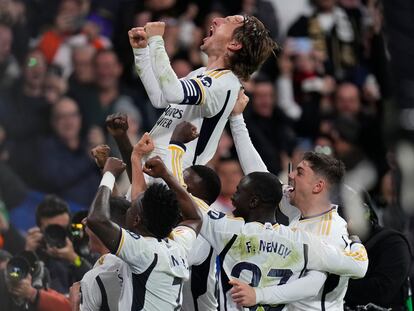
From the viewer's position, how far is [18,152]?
1077cm

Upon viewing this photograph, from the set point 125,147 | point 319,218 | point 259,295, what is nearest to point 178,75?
point 125,147

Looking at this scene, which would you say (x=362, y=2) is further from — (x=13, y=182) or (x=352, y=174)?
(x=13, y=182)

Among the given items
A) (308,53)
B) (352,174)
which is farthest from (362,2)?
(352,174)

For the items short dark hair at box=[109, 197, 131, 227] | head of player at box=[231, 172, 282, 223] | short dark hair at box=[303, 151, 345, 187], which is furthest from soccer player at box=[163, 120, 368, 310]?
short dark hair at box=[109, 197, 131, 227]

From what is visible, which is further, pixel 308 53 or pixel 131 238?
pixel 308 53

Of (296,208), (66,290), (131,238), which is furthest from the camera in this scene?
(66,290)

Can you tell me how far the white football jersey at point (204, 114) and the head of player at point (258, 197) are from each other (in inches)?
21.3

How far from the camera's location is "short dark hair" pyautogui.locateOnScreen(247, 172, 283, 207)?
6.16 meters

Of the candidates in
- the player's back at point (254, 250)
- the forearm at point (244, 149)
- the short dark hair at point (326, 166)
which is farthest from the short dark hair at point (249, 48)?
the player's back at point (254, 250)

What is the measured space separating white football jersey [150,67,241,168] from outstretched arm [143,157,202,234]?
51 centimetres

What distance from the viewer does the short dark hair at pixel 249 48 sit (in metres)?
6.66

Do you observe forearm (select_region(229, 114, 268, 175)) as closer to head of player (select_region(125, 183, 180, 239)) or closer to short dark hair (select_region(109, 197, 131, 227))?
short dark hair (select_region(109, 197, 131, 227))

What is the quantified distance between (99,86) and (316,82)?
254cm

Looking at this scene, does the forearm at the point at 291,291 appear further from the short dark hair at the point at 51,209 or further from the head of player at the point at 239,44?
the short dark hair at the point at 51,209
